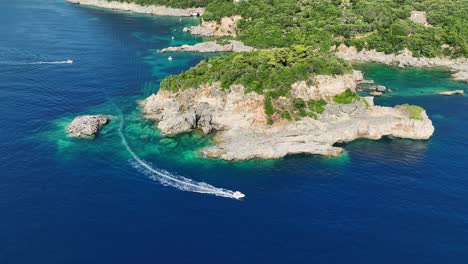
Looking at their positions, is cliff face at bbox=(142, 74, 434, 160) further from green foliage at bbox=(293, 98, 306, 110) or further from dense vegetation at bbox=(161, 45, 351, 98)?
green foliage at bbox=(293, 98, 306, 110)

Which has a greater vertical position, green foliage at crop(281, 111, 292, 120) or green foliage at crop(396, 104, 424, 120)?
green foliage at crop(396, 104, 424, 120)

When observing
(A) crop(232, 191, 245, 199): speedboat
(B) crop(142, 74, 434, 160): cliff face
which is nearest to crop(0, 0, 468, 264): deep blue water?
(A) crop(232, 191, 245, 199): speedboat

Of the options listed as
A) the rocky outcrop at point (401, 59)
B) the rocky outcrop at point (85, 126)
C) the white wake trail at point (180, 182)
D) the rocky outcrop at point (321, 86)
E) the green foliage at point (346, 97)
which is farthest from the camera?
the rocky outcrop at point (401, 59)

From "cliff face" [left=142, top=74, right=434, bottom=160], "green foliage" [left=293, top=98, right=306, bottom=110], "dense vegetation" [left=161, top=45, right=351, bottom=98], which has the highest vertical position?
"dense vegetation" [left=161, top=45, right=351, bottom=98]

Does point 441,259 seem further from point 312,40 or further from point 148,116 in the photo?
point 312,40

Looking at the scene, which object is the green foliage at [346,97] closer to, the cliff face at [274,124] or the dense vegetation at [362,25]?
the cliff face at [274,124]

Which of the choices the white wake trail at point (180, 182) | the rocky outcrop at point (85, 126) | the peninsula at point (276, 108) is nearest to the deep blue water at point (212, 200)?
the white wake trail at point (180, 182)

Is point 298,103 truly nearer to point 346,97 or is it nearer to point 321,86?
point 321,86
